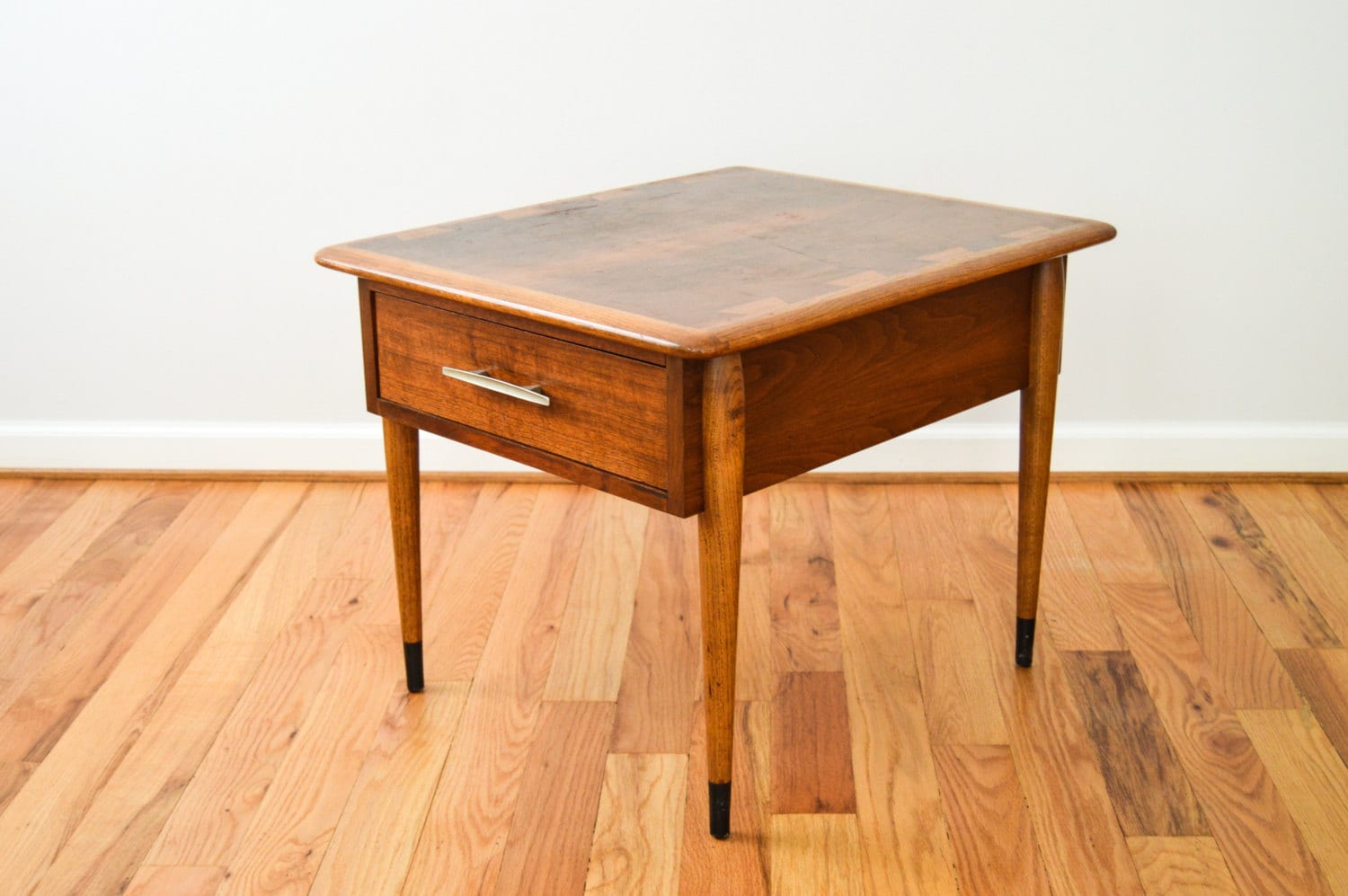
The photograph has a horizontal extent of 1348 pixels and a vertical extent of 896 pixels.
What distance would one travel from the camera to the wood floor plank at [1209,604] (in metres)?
1.76

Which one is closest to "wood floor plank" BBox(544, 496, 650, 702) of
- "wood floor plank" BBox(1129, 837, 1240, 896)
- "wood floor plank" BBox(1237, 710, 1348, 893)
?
"wood floor plank" BBox(1129, 837, 1240, 896)

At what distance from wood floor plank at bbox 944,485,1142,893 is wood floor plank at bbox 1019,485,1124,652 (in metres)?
0.04

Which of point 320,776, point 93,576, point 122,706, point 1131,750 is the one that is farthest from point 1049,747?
point 93,576

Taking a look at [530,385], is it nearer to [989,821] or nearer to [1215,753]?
[989,821]

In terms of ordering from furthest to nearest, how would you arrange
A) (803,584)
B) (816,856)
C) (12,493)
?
(12,493), (803,584), (816,856)

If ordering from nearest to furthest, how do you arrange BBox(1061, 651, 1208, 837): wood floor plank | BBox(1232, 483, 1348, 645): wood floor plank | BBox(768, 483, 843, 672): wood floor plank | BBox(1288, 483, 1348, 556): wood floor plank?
BBox(1061, 651, 1208, 837): wood floor plank < BBox(768, 483, 843, 672): wood floor plank < BBox(1232, 483, 1348, 645): wood floor plank < BBox(1288, 483, 1348, 556): wood floor plank

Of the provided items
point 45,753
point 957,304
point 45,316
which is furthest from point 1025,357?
point 45,316

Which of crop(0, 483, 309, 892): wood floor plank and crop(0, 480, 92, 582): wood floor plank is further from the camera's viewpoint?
crop(0, 480, 92, 582): wood floor plank

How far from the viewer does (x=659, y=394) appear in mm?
1293

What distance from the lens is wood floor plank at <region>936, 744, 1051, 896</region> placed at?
142cm

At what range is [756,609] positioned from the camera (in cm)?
198

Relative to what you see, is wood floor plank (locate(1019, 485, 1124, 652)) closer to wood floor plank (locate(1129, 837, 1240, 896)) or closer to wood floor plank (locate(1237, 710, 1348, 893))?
wood floor plank (locate(1237, 710, 1348, 893))

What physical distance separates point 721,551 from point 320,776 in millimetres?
569

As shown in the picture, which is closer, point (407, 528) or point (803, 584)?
point (407, 528)
